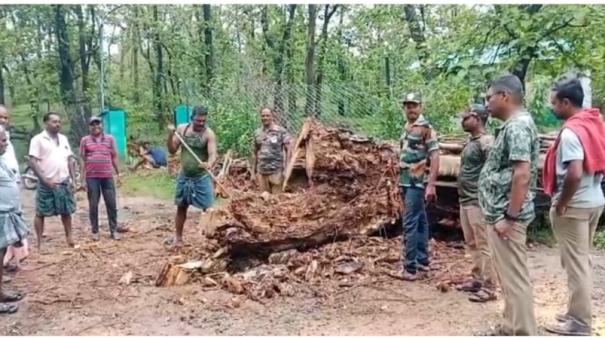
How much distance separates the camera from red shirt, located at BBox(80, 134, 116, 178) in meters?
6.80

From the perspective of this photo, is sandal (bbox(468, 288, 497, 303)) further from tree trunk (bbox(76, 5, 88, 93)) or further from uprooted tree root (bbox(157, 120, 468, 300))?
tree trunk (bbox(76, 5, 88, 93))

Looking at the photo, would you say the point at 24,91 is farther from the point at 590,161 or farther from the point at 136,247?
the point at 590,161

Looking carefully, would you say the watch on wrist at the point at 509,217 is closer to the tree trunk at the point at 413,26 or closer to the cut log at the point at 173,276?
the cut log at the point at 173,276

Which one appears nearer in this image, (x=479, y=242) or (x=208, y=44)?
(x=479, y=242)

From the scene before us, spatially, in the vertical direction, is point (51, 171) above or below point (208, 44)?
below

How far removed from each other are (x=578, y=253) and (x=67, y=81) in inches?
619

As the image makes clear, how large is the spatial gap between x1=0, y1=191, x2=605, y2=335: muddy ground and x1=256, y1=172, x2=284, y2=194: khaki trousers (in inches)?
76.0

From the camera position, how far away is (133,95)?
69.3 ft

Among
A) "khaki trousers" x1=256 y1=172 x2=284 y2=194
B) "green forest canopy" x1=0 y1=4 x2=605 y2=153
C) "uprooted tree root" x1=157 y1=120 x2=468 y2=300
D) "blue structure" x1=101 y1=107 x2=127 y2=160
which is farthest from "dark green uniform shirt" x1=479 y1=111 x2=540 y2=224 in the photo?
"blue structure" x1=101 y1=107 x2=127 y2=160

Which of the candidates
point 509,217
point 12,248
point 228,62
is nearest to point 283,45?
point 228,62

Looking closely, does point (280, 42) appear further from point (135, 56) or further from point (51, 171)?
point (51, 171)

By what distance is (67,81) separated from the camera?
1664 cm

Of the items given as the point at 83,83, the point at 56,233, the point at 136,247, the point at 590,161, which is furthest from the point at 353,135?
the point at 83,83

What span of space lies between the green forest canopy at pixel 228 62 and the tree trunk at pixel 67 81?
3cm
